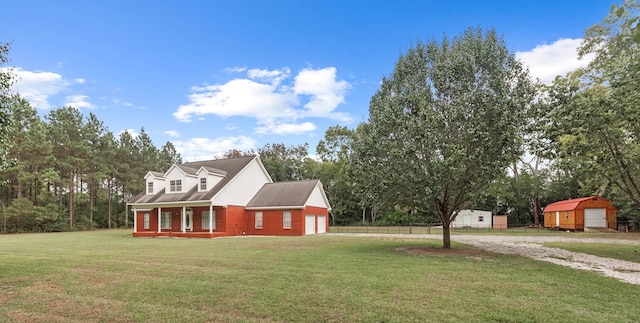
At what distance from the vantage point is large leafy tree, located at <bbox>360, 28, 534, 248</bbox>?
582 inches

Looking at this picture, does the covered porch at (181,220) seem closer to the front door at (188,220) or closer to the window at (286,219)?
the front door at (188,220)

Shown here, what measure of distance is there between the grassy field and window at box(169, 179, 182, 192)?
19.9 meters

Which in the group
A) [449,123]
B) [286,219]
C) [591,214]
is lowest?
[591,214]

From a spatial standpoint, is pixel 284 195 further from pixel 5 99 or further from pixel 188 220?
pixel 5 99

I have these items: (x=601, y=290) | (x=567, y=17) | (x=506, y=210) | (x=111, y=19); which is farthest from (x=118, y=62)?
(x=506, y=210)

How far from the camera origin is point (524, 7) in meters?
13.3

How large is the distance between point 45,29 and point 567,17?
18.1m

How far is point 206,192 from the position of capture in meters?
30.8

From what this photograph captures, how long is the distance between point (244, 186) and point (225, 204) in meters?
2.92

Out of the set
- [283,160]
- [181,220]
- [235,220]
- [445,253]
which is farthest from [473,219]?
[445,253]

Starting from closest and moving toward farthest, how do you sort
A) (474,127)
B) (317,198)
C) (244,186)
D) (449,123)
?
(474,127) → (449,123) → (244,186) → (317,198)

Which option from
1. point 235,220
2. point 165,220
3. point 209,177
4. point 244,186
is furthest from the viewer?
point 165,220

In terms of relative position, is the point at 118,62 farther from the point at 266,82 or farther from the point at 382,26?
the point at 382,26

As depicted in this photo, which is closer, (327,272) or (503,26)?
(327,272)
